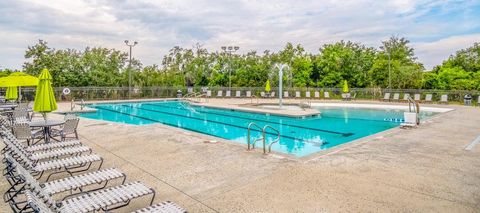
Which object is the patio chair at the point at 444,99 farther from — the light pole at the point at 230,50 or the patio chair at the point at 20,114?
the patio chair at the point at 20,114

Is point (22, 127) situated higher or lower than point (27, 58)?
lower

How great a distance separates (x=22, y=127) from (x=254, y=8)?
16.5 m

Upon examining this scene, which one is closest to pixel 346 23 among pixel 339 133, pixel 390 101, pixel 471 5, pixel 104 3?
pixel 390 101

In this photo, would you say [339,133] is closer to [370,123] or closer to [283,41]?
[370,123]

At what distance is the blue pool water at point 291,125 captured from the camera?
9887 millimetres

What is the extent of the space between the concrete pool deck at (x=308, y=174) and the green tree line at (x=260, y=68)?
21.9 m

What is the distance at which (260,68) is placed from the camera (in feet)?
102

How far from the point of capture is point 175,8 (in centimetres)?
1791

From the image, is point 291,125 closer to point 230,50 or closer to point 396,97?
point 396,97

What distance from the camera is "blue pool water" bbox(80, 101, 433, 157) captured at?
989 cm

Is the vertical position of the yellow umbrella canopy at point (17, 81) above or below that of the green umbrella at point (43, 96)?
above

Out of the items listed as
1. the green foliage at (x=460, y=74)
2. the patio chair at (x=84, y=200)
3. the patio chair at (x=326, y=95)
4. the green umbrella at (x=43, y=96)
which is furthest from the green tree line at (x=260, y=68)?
the patio chair at (x=84, y=200)

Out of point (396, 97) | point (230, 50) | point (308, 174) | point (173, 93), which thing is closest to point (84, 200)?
point (308, 174)

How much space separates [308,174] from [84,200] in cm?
342
